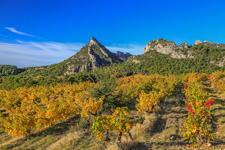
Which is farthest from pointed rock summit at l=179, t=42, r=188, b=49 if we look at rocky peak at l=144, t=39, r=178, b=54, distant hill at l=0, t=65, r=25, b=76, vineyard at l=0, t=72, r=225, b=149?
distant hill at l=0, t=65, r=25, b=76

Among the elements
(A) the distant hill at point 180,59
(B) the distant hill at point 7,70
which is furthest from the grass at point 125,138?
(B) the distant hill at point 7,70

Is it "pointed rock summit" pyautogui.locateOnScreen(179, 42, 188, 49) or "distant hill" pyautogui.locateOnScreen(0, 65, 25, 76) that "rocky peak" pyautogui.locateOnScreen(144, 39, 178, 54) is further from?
"distant hill" pyautogui.locateOnScreen(0, 65, 25, 76)

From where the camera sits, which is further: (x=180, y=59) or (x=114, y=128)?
(x=180, y=59)

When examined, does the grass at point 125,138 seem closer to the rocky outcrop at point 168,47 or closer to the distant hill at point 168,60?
the distant hill at point 168,60

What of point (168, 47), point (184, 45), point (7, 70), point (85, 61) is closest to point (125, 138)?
point (168, 47)

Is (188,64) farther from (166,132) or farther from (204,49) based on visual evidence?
(166,132)

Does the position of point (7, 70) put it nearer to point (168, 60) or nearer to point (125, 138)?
point (168, 60)

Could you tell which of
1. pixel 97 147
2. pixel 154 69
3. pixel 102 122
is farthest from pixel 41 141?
pixel 154 69

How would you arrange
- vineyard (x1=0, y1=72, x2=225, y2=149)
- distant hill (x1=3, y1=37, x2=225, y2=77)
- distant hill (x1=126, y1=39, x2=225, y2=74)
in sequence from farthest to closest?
distant hill (x1=3, y1=37, x2=225, y2=77), distant hill (x1=126, y1=39, x2=225, y2=74), vineyard (x1=0, y1=72, x2=225, y2=149)

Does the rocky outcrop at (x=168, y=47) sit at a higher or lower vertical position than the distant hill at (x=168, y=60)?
higher

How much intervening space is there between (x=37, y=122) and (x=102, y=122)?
990cm

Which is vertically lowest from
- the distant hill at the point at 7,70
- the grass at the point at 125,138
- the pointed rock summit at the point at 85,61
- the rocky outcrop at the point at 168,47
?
the grass at the point at 125,138

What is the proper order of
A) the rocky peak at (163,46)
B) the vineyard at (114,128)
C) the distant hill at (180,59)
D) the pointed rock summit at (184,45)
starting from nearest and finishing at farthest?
the vineyard at (114,128) < the distant hill at (180,59) < the pointed rock summit at (184,45) < the rocky peak at (163,46)

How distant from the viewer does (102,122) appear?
949 cm
